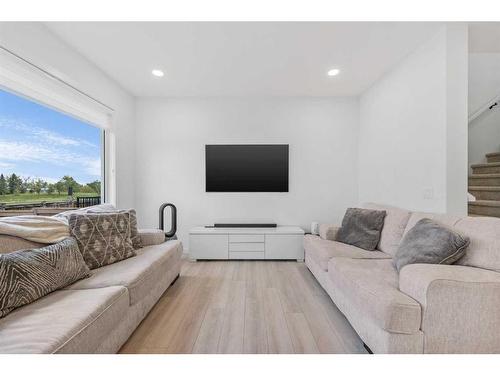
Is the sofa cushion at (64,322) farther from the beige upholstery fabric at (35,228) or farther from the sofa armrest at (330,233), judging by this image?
the sofa armrest at (330,233)

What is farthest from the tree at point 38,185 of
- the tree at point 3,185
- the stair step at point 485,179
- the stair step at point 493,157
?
the stair step at point 493,157

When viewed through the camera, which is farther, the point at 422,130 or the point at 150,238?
the point at 150,238

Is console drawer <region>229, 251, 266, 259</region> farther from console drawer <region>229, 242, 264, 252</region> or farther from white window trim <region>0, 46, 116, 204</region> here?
white window trim <region>0, 46, 116, 204</region>

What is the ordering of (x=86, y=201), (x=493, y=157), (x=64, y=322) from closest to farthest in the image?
(x=64, y=322) → (x=86, y=201) → (x=493, y=157)

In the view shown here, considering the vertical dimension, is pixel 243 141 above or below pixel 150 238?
above

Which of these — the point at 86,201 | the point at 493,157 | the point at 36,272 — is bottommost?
the point at 36,272

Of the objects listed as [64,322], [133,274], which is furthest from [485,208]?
[64,322]

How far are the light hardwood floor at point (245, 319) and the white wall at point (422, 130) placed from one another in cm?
145

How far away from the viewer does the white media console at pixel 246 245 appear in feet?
11.5

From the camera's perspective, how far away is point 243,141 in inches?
153

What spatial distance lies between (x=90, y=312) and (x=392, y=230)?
8.42 ft

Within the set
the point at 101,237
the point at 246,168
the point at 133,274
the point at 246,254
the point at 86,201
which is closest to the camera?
the point at 133,274

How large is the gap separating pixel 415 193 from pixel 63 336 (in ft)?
10.0

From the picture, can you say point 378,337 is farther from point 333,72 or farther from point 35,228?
point 333,72
